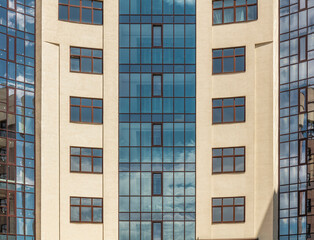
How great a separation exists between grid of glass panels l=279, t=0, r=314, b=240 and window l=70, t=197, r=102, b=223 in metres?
11.7

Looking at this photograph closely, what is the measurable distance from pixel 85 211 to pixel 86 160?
3297 mm

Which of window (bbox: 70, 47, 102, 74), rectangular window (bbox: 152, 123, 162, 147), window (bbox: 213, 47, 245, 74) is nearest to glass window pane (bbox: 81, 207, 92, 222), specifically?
rectangular window (bbox: 152, 123, 162, 147)

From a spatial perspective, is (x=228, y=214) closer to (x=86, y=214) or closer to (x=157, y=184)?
(x=157, y=184)

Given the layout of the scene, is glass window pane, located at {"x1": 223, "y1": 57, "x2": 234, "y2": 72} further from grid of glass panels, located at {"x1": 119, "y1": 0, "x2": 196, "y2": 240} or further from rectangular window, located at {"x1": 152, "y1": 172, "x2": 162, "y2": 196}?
rectangular window, located at {"x1": 152, "y1": 172, "x2": 162, "y2": 196}

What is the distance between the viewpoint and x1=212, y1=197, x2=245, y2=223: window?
135ft

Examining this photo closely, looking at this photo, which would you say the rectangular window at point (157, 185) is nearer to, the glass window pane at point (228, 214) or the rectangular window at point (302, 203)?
the glass window pane at point (228, 214)

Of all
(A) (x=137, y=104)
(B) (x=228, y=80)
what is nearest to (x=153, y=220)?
(A) (x=137, y=104)

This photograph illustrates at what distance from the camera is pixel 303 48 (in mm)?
40375

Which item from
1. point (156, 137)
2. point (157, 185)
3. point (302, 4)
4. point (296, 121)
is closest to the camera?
point (296, 121)

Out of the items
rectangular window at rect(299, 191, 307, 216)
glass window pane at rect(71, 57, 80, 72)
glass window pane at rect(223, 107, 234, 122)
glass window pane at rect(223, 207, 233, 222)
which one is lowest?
glass window pane at rect(223, 207, 233, 222)

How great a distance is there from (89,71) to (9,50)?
18.7 ft

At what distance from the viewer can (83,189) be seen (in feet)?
136

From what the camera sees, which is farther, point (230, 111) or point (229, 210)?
point (230, 111)

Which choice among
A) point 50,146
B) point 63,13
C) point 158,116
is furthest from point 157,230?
point 63,13
